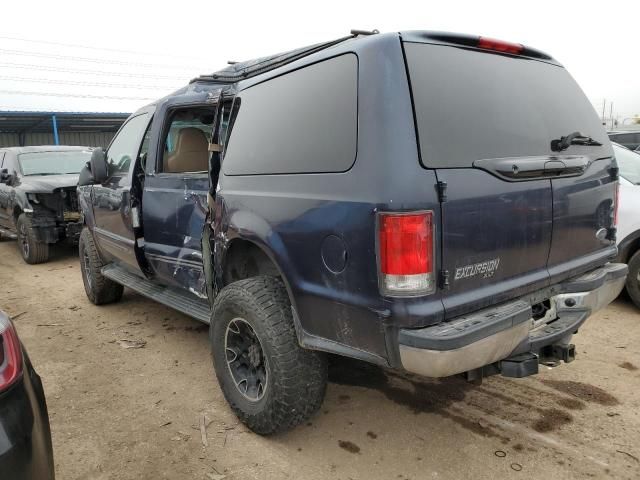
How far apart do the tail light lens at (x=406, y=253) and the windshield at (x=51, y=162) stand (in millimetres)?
8095

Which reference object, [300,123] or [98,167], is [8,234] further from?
[300,123]

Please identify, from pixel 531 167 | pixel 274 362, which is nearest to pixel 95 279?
pixel 274 362

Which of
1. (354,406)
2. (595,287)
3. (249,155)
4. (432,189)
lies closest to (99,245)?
(249,155)

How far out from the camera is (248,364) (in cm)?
286

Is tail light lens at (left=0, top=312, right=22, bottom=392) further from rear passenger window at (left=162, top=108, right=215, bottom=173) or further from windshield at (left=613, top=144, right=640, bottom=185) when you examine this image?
windshield at (left=613, top=144, right=640, bottom=185)

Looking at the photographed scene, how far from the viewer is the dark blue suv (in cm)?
197

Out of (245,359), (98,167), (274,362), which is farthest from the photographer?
(98,167)

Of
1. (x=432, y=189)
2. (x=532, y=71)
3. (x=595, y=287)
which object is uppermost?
(x=532, y=71)

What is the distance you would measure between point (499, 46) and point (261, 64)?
1462 millimetres

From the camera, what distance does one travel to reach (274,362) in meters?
2.48

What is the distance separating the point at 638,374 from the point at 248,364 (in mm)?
2695

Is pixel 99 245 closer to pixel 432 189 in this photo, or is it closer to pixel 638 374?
pixel 432 189

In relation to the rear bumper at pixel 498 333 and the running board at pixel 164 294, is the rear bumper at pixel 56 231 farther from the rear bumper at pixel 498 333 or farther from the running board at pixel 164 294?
the rear bumper at pixel 498 333

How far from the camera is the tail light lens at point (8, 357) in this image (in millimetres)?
1631
